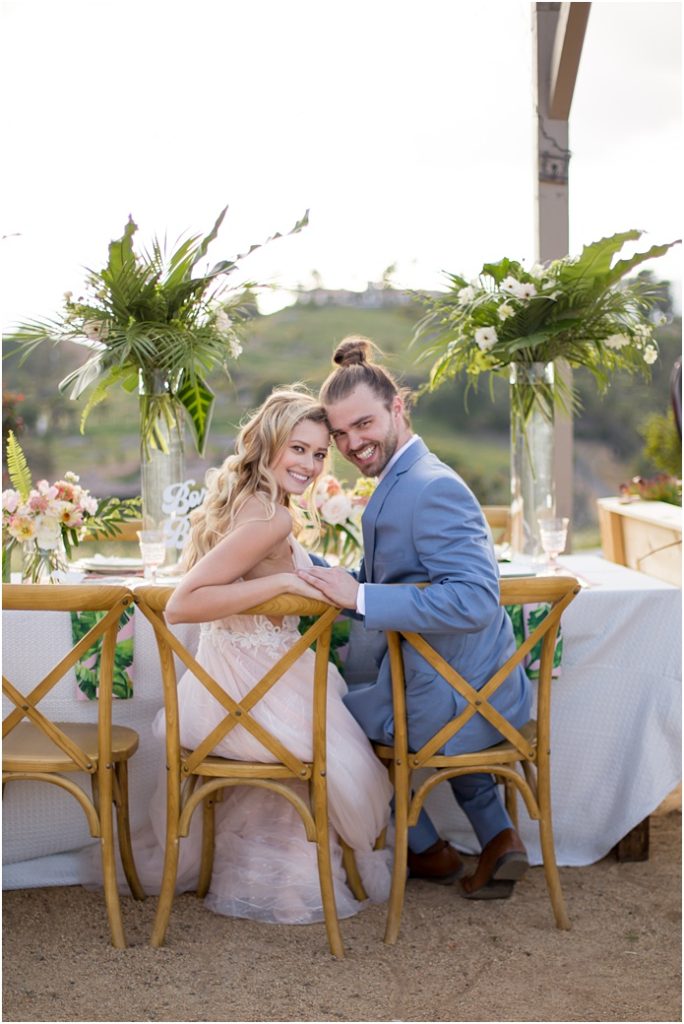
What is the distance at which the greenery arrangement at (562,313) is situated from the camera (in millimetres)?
3152

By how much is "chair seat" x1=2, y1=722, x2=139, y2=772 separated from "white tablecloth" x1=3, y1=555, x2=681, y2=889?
19 centimetres

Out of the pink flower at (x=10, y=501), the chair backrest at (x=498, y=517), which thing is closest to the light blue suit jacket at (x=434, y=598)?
the pink flower at (x=10, y=501)

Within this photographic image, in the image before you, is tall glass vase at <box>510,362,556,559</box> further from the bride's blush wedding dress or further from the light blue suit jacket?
the bride's blush wedding dress

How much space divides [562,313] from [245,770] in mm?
1611

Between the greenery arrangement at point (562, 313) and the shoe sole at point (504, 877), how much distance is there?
49.7 inches

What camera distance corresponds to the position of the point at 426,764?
2496mm

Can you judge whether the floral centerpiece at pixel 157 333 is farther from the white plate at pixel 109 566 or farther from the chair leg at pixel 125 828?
Result: the chair leg at pixel 125 828

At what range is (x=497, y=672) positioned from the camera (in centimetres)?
253

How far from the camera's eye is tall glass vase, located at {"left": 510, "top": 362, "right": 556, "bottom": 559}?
10.7 feet

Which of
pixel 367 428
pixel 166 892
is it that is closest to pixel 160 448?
pixel 367 428

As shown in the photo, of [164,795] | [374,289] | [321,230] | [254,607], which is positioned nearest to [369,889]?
[164,795]

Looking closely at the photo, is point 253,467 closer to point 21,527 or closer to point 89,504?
point 89,504

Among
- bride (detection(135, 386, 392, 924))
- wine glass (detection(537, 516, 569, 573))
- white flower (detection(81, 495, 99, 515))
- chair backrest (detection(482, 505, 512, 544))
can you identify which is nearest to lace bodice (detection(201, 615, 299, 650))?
bride (detection(135, 386, 392, 924))

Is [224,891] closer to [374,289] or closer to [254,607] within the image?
[254,607]
